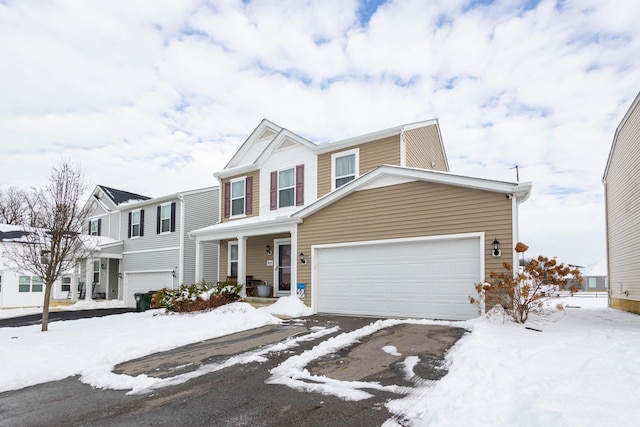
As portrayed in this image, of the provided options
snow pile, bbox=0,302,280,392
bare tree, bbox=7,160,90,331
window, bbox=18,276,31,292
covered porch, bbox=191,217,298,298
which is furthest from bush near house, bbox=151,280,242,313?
window, bbox=18,276,31,292

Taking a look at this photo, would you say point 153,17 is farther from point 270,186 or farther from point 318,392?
point 318,392

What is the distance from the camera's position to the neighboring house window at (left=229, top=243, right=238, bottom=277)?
1658cm

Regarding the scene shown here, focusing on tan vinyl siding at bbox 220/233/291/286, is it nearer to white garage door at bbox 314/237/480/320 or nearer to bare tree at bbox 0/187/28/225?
white garage door at bbox 314/237/480/320

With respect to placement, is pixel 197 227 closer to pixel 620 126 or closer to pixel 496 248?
pixel 496 248

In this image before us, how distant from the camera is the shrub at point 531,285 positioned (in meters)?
8.10

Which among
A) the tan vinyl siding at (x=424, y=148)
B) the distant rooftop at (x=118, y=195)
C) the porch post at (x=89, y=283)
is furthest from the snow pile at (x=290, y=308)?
the distant rooftop at (x=118, y=195)

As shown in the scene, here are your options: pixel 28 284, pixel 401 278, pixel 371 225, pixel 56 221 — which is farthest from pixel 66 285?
pixel 401 278

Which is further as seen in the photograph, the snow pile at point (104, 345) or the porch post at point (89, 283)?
the porch post at point (89, 283)

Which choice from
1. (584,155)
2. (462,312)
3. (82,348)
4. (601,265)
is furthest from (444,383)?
(601,265)

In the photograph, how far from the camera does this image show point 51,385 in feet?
18.5

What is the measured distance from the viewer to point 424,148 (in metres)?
14.8

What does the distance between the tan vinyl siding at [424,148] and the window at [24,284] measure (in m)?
22.7

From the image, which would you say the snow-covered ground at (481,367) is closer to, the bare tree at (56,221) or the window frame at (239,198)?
the bare tree at (56,221)

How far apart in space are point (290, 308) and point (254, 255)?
4.95 metres
